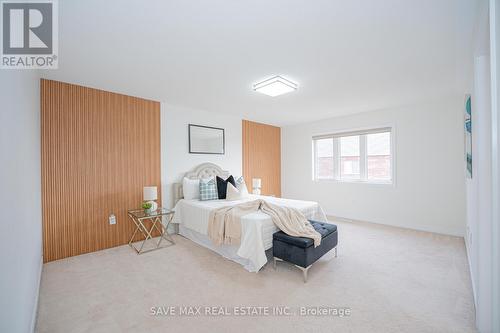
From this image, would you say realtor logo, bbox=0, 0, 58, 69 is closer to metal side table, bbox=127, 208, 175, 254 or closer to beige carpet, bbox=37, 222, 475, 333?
beige carpet, bbox=37, 222, 475, 333

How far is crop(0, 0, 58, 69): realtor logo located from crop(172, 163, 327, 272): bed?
8.28ft

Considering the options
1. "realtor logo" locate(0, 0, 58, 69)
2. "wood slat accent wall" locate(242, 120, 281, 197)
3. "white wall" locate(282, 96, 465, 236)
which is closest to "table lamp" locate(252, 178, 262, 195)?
"wood slat accent wall" locate(242, 120, 281, 197)

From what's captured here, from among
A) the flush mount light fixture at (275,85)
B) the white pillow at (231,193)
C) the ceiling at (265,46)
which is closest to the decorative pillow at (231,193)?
the white pillow at (231,193)

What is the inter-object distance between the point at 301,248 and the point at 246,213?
89 cm

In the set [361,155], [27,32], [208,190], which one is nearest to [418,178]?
[361,155]

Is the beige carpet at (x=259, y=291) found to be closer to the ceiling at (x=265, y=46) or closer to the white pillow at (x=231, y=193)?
the white pillow at (x=231, y=193)

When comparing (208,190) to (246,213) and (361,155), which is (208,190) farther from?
(361,155)

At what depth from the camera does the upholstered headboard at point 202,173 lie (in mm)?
4289

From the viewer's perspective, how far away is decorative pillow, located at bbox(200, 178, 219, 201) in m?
4.09

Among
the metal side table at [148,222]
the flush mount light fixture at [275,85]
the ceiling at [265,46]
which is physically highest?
the ceiling at [265,46]

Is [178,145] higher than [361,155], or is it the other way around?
[178,145]

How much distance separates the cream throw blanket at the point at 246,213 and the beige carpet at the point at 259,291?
37cm

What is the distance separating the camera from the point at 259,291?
7.48 feet

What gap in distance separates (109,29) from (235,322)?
2827 mm
